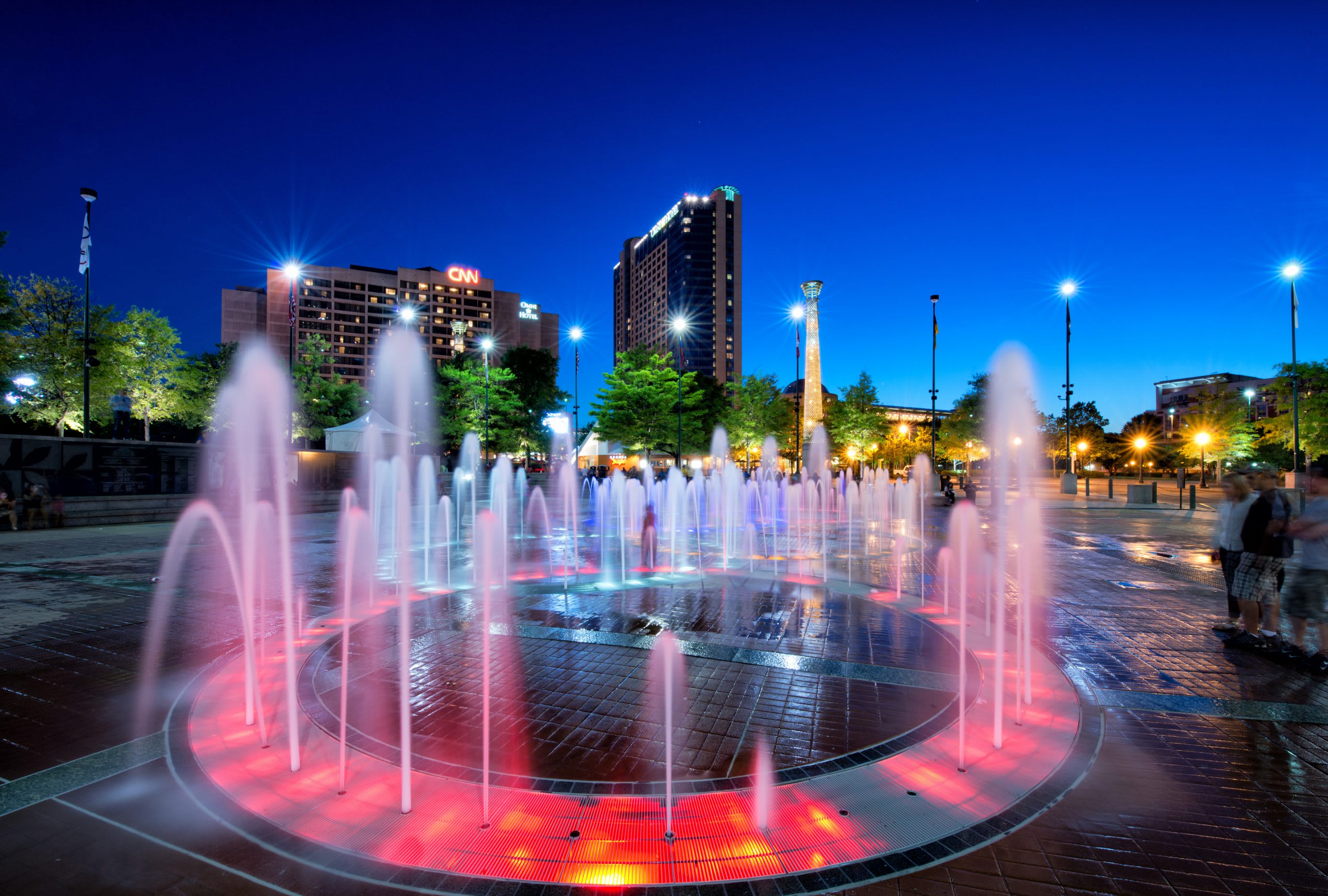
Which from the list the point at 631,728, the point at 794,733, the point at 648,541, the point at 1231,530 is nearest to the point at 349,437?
the point at 648,541

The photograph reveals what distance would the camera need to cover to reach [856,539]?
16031 mm

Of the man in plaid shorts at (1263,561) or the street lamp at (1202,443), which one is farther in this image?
the street lamp at (1202,443)

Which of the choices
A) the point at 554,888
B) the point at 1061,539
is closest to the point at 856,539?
the point at 1061,539

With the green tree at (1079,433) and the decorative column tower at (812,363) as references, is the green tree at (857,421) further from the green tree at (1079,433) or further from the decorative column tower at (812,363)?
the green tree at (1079,433)

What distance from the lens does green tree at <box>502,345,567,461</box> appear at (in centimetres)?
4897

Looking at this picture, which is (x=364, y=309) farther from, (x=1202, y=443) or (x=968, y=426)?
(x=1202, y=443)

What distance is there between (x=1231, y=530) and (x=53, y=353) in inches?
1456

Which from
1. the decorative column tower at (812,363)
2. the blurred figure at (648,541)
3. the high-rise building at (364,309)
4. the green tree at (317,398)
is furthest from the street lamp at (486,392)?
the high-rise building at (364,309)

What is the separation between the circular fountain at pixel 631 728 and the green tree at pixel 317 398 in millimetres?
31413

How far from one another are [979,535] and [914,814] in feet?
50.3

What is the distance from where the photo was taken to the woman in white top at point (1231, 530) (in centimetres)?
652

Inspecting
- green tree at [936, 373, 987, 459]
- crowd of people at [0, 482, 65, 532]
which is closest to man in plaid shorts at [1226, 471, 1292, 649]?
crowd of people at [0, 482, 65, 532]

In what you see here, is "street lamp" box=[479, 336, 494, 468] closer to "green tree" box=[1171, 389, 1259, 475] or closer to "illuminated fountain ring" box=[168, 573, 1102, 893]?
"illuminated fountain ring" box=[168, 573, 1102, 893]

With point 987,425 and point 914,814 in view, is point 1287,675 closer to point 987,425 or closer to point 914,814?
point 914,814
